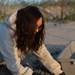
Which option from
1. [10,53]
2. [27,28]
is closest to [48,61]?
[10,53]

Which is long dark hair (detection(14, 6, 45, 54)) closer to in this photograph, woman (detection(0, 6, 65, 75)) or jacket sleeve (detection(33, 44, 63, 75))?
woman (detection(0, 6, 65, 75))

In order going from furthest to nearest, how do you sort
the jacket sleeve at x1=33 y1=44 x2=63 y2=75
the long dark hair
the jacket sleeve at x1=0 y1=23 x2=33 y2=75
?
the jacket sleeve at x1=33 y1=44 x2=63 y2=75, the jacket sleeve at x1=0 y1=23 x2=33 y2=75, the long dark hair

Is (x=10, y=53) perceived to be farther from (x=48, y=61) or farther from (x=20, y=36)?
(x=48, y=61)

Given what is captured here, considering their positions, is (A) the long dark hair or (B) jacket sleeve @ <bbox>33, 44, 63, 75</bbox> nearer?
(A) the long dark hair

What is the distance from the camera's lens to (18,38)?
12.2 ft

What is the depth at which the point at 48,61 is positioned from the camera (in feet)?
13.8

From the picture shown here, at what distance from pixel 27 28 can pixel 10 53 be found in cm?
40

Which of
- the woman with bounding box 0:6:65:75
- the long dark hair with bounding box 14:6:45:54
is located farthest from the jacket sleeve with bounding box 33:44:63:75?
the long dark hair with bounding box 14:6:45:54

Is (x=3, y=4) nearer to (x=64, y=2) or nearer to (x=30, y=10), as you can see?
(x=64, y=2)

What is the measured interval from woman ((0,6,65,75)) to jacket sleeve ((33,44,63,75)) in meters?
0.18

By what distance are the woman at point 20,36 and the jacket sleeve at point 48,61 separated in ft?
0.58

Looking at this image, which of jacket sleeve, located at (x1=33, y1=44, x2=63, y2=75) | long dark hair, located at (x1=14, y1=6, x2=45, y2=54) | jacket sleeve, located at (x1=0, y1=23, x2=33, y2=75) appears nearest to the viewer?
long dark hair, located at (x1=14, y1=6, x2=45, y2=54)

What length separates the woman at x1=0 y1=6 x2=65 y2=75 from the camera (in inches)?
139

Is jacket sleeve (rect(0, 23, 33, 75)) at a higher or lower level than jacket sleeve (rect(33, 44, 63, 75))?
higher
